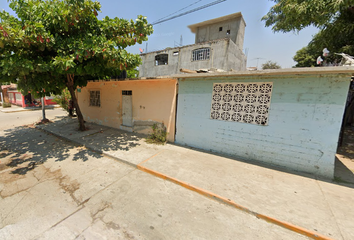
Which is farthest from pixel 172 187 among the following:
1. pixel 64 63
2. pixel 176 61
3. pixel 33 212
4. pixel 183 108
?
pixel 176 61

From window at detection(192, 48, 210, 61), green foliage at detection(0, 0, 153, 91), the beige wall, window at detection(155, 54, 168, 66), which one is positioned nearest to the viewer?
green foliage at detection(0, 0, 153, 91)

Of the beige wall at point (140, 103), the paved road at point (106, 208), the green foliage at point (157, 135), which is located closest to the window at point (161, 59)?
the beige wall at point (140, 103)

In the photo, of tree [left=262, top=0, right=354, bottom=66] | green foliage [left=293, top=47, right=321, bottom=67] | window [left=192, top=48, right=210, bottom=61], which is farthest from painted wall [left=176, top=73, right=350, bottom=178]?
green foliage [left=293, top=47, right=321, bottom=67]

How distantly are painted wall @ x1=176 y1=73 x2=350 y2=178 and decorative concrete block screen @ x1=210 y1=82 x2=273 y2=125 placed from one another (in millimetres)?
139

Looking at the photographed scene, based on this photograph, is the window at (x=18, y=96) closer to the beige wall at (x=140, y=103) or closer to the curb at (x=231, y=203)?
the beige wall at (x=140, y=103)

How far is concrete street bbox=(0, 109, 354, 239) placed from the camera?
231cm

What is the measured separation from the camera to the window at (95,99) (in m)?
8.68

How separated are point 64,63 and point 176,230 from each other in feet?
16.2

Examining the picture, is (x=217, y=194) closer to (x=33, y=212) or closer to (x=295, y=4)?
(x=33, y=212)

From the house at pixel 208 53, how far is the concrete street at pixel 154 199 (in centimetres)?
1222

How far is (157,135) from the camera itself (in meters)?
6.21

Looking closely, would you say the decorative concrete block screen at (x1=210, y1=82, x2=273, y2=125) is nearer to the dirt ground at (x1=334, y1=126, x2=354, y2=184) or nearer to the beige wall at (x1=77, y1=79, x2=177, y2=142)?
the beige wall at (x1=77, y1=79, x2=177, y2=142)

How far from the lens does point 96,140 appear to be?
622 centimetres

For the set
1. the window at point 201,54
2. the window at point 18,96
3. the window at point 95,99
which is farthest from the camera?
the window at point 18,96
